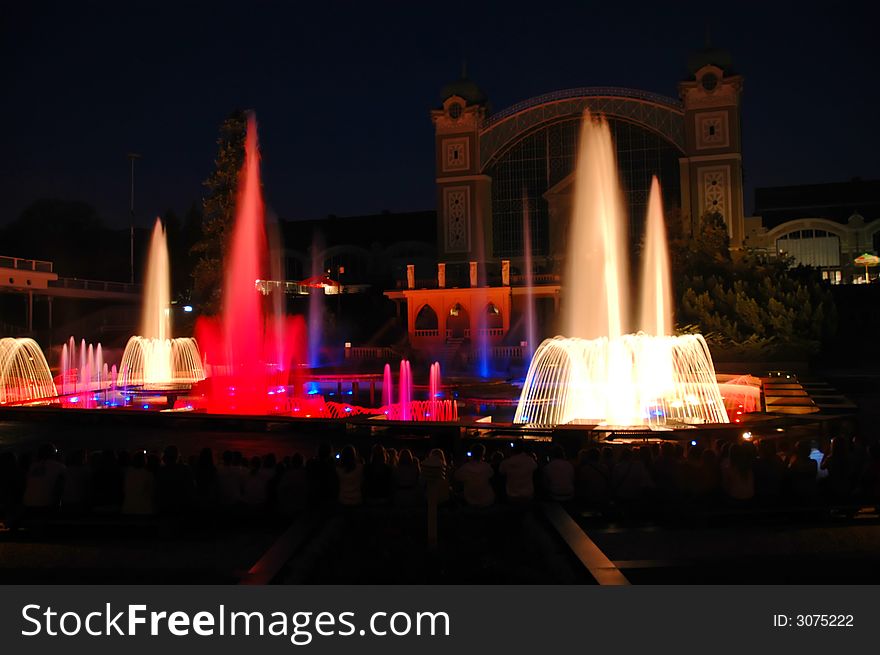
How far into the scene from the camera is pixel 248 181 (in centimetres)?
2772

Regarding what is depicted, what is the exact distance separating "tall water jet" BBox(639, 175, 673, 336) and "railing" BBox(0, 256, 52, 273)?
37.5 meters

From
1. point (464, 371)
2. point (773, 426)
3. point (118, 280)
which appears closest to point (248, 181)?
point (464, 371)

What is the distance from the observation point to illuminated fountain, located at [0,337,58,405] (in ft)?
89.0

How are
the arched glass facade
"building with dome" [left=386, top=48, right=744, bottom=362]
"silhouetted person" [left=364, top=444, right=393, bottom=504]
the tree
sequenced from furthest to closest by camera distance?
the arched glass facade < "building with dome" [left=386, top=48, right=744, bottom=362] < the tree < "silhouetted person" [left=364, top=444, right=393, bottom=504]

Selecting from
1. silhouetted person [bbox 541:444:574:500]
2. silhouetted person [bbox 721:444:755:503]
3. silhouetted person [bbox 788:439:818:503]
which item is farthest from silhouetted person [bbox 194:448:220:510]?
silhouetted person [bbox 788:439:818:503]

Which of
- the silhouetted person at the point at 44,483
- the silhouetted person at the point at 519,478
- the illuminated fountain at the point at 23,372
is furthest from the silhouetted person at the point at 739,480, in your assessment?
the illuminated fountain at the point at 23,372

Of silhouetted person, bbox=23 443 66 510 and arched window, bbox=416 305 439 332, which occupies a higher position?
arched window, bbox=416 305 439 332

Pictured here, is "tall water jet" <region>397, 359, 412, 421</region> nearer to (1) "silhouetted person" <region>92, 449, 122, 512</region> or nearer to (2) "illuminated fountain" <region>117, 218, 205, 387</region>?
(2) "illuminated fountain" <region>117, 218, 205, 387</region>

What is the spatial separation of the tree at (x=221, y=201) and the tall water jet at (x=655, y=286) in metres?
19.4

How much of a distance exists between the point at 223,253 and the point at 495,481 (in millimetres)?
32048

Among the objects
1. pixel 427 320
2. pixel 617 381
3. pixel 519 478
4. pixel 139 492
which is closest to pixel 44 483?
pixel 139 492

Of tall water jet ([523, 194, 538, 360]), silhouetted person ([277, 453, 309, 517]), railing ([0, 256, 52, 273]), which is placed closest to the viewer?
silhouetted person ([277, 453, 309, 517])

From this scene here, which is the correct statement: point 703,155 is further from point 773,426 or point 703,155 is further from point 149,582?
point 149,582

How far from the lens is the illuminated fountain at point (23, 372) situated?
89.0 ft
